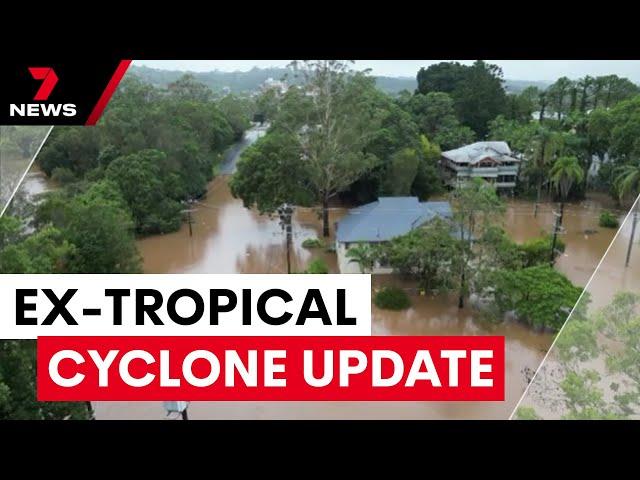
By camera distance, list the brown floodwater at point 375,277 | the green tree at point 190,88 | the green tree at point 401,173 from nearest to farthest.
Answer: the brown floodwater at point 375,277
the green tree at point 401,173
the green tree at point 190,88

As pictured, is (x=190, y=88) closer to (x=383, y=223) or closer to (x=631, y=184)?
(x=383, y=223)

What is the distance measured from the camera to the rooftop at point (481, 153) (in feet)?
40.7

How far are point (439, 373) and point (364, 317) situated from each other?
0.54 metres

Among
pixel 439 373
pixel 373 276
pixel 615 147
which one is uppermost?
pixel 615 147

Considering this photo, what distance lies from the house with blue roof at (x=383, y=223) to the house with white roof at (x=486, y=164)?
3.95 m

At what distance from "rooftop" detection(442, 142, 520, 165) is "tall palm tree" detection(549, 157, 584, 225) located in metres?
1.26

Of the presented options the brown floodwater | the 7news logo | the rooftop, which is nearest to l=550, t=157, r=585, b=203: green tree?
the brown floodwater

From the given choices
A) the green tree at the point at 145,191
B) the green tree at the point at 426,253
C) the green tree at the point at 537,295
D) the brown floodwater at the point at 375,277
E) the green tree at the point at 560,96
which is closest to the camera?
the brown floodwater at the point at 375,277

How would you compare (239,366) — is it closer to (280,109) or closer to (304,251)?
(304,251)

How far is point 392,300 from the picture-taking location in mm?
7047

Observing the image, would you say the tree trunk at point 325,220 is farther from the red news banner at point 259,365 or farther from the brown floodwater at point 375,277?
the red news banner at point 259,365

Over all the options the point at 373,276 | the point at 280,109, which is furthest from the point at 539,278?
the point at 280,109

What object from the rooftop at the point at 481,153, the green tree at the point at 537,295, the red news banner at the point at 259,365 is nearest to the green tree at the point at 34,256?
the red news banner at the point at 259,365

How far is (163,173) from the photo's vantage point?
1096 centimetres
